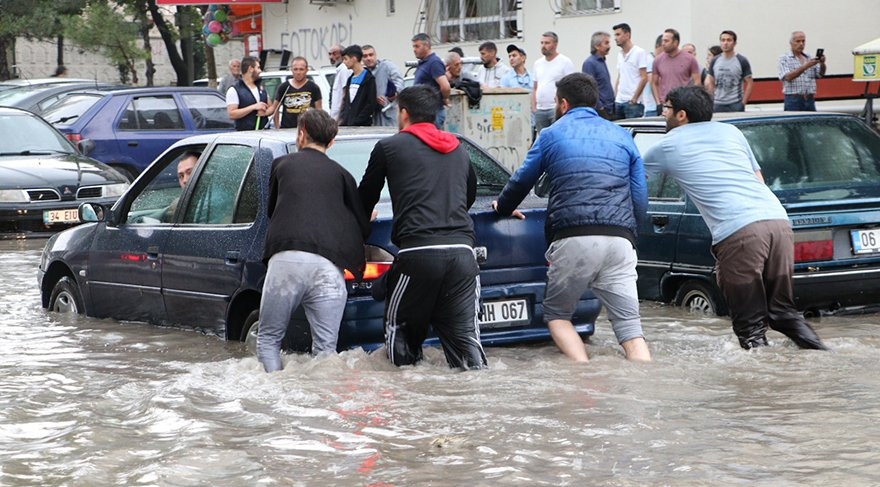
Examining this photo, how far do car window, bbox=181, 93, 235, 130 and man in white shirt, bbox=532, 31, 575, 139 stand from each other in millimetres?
4844

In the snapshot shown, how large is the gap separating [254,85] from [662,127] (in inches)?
278

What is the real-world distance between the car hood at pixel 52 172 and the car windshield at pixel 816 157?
853 cm

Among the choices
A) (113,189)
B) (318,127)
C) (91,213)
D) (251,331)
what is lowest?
(251,331)

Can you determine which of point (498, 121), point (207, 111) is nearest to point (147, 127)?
point (207, 111)

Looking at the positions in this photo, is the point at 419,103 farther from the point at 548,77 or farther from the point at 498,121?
the point at 548,77

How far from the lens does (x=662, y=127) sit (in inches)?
403

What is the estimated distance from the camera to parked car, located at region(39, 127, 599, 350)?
7.70 m

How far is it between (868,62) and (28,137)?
34.3ft

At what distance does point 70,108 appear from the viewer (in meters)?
20.0

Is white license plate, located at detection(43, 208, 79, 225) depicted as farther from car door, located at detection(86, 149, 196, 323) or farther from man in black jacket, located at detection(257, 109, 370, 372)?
man in black jacket, located at detection(257, 109, 370, 372)

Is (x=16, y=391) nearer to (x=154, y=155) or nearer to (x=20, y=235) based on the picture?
(x=20, y=235)

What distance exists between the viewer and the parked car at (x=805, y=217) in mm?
8977

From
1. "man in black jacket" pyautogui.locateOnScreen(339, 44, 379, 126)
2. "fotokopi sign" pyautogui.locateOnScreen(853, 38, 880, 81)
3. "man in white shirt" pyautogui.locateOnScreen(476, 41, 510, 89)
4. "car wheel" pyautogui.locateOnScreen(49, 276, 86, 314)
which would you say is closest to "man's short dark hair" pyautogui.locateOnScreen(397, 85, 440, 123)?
"car wheel" pyautogui.locateOnScreen(49, 276, 86, 314)

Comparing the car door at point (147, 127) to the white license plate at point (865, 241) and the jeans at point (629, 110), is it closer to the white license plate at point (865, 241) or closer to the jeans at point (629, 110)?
the jeans at point (629, 110)
